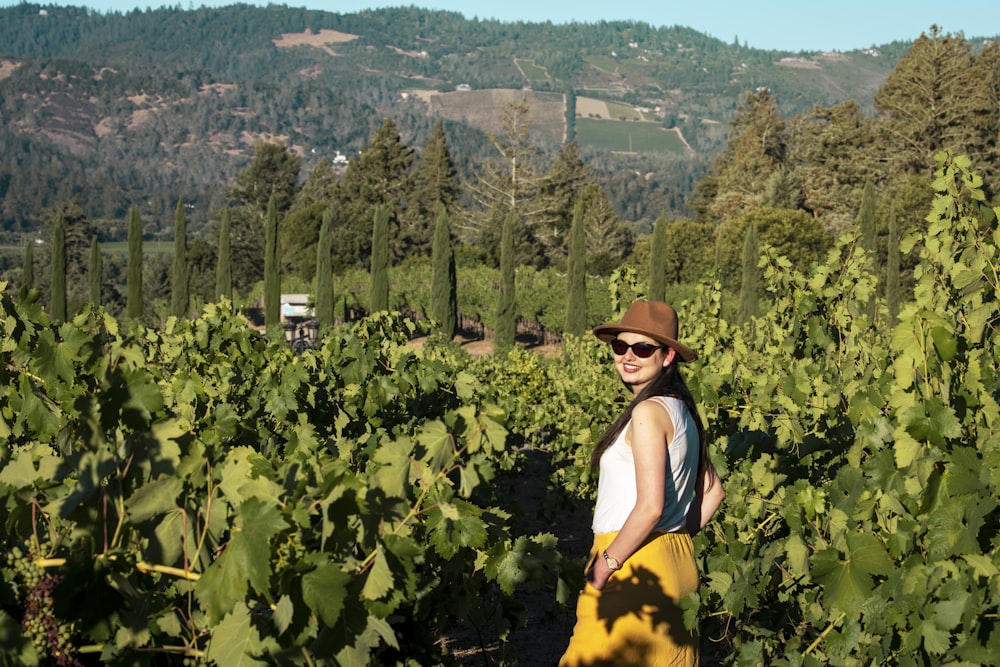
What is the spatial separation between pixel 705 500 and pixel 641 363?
1.64 feet

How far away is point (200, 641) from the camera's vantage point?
2750 millimetres

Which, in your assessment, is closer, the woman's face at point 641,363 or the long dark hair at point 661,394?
the long dark hair at point 661,394

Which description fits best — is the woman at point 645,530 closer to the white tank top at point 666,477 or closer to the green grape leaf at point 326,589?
the white tank top at point 666,477

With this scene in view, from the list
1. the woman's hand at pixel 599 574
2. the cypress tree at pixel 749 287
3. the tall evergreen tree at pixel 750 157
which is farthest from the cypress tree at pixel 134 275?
the woman's hand at pixel 599 574

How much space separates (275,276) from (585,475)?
32.0 meters

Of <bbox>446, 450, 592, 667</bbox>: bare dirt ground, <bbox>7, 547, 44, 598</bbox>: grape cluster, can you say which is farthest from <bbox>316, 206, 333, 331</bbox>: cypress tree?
<bbox>7, 547, 44, 598</bbox>: grape cluster

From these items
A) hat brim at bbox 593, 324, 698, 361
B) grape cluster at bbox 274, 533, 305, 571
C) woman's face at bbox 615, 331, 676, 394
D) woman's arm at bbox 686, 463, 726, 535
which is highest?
hat brim at bbox 593, 324, 698, 361

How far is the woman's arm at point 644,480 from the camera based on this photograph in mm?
3119

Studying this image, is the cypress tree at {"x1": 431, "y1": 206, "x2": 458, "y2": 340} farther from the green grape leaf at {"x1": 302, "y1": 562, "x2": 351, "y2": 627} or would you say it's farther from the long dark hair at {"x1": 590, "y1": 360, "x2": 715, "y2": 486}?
the green grape leaf at {"x1": 302, "y1": 562, "x2": 351, "y2": 627}

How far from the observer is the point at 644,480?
10.3ft

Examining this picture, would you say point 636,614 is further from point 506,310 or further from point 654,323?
point 506,310

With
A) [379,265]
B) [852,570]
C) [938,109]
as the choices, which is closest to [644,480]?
[852,570]

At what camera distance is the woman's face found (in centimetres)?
350

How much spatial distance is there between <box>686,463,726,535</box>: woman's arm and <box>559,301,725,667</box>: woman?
123mm
